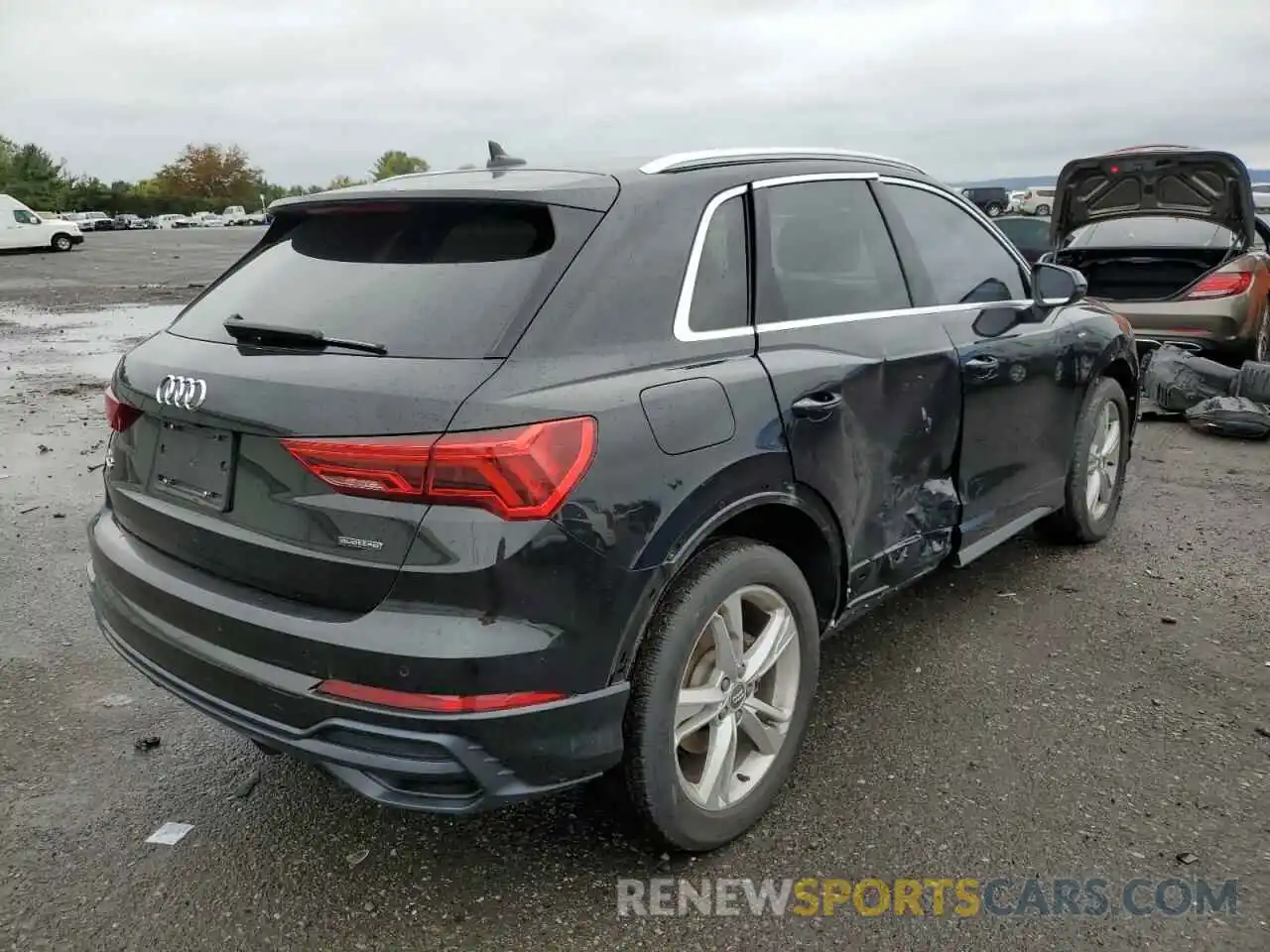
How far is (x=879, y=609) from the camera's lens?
170 inches

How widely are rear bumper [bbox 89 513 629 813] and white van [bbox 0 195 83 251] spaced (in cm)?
3898

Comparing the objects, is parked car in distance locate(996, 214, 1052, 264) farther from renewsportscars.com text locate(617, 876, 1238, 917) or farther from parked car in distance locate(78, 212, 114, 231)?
parked car in distance locate(78, 212, 114, 231)

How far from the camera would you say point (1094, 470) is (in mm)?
4875

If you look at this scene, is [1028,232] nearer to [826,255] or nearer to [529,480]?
[826,255]

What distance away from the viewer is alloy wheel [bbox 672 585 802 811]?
2.61m

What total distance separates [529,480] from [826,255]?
157 centimetres

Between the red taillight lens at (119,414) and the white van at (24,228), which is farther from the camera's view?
the white van at (24,228)

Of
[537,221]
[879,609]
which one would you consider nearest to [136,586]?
[537,221]

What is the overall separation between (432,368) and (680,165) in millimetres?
1055

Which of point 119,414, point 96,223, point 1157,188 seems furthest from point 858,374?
point 96,223

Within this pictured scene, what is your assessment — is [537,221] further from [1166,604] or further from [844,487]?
[1166,604]

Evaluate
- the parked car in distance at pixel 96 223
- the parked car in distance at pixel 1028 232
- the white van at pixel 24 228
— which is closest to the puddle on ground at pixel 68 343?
the parked car in distance at pixel 1028 232

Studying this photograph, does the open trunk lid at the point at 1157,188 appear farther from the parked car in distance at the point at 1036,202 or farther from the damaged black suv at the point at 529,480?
the parked car in distance at the point at 1036,202

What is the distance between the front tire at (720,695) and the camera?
8.00 feet
